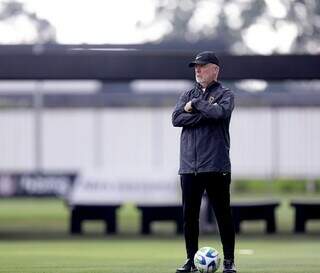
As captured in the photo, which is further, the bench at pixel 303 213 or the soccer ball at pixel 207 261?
the bench at pixel 303 213

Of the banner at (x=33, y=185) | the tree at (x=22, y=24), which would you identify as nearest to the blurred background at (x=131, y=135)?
the banner at (x=33, y=185)

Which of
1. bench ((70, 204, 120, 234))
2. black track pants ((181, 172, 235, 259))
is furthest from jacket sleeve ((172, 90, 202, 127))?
bench ((70, 204, 120, 234))

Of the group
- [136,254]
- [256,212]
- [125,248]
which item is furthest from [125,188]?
[136,254]

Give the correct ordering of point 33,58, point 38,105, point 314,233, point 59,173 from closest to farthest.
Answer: point 33,58 < point 314,233 < point 59,173 < point 38,105

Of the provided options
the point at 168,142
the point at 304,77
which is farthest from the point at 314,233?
the point at 168,142

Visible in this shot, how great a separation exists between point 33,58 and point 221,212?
8.20 metres

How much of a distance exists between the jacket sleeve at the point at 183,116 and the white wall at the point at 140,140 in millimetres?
30894

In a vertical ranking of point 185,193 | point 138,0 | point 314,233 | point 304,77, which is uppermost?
point 138,0

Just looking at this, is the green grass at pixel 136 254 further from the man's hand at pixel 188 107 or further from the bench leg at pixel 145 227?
the man's hand at pixel 188 107

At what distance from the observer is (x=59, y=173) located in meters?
37.3

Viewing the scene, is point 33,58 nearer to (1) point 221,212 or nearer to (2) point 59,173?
(1) point 221,212

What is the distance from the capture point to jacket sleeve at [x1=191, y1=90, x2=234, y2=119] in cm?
990

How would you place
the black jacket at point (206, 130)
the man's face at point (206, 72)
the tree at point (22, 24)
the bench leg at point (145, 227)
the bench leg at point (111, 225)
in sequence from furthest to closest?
the bench leg at point (111, 225)
the bench leg at point (145, 227)
the tree at point (22, 24)
the man's face at point (206, 72)
the black jacket at point (206, 130)

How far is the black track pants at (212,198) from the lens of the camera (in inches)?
398
